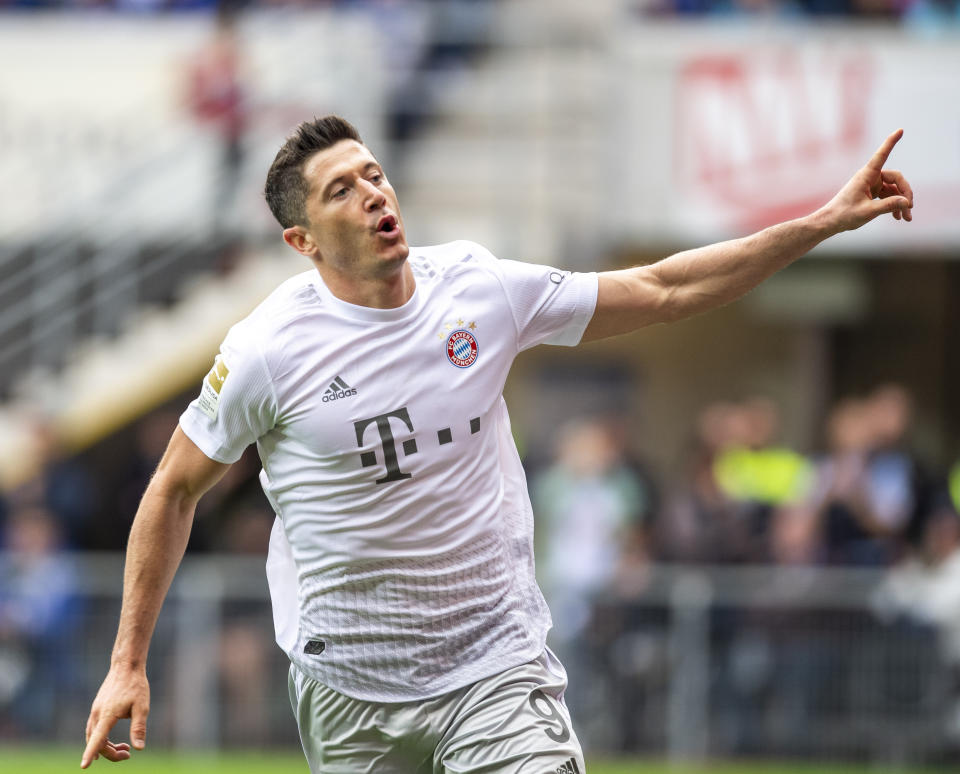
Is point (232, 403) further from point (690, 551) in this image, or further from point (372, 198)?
point (690, 551)

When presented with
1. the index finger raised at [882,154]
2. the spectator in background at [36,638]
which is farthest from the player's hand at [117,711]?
the spectator in background at [36,638]

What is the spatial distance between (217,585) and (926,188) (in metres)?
7.11

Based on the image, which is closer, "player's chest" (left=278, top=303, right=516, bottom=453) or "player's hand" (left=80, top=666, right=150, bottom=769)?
"player's hand" (left=80, top=666, right=150, bottom=769)

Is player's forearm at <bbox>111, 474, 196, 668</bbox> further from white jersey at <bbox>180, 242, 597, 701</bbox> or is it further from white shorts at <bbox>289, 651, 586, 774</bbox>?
white shorts at <bbox>289, 651, 586, 774</bbox>

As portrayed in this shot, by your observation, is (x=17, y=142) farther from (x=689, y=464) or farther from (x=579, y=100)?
(x=689, y=464)

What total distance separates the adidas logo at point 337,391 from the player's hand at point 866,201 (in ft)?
5.14

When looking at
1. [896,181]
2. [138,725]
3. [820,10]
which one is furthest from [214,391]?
[820,10]

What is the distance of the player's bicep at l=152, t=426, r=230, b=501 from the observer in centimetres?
529

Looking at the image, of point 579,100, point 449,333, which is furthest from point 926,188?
point 449,333

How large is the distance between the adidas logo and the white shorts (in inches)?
36.4

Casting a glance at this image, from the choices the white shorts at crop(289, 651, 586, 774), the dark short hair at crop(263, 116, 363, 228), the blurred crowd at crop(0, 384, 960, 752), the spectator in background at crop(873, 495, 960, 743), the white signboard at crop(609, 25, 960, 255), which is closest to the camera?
the white shorts at crop(289, 651, 586, 774)

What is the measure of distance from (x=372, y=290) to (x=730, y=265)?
1120 millimetres

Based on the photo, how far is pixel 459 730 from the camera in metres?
5.29

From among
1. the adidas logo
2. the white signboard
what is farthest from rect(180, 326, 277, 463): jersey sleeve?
the white signboard
